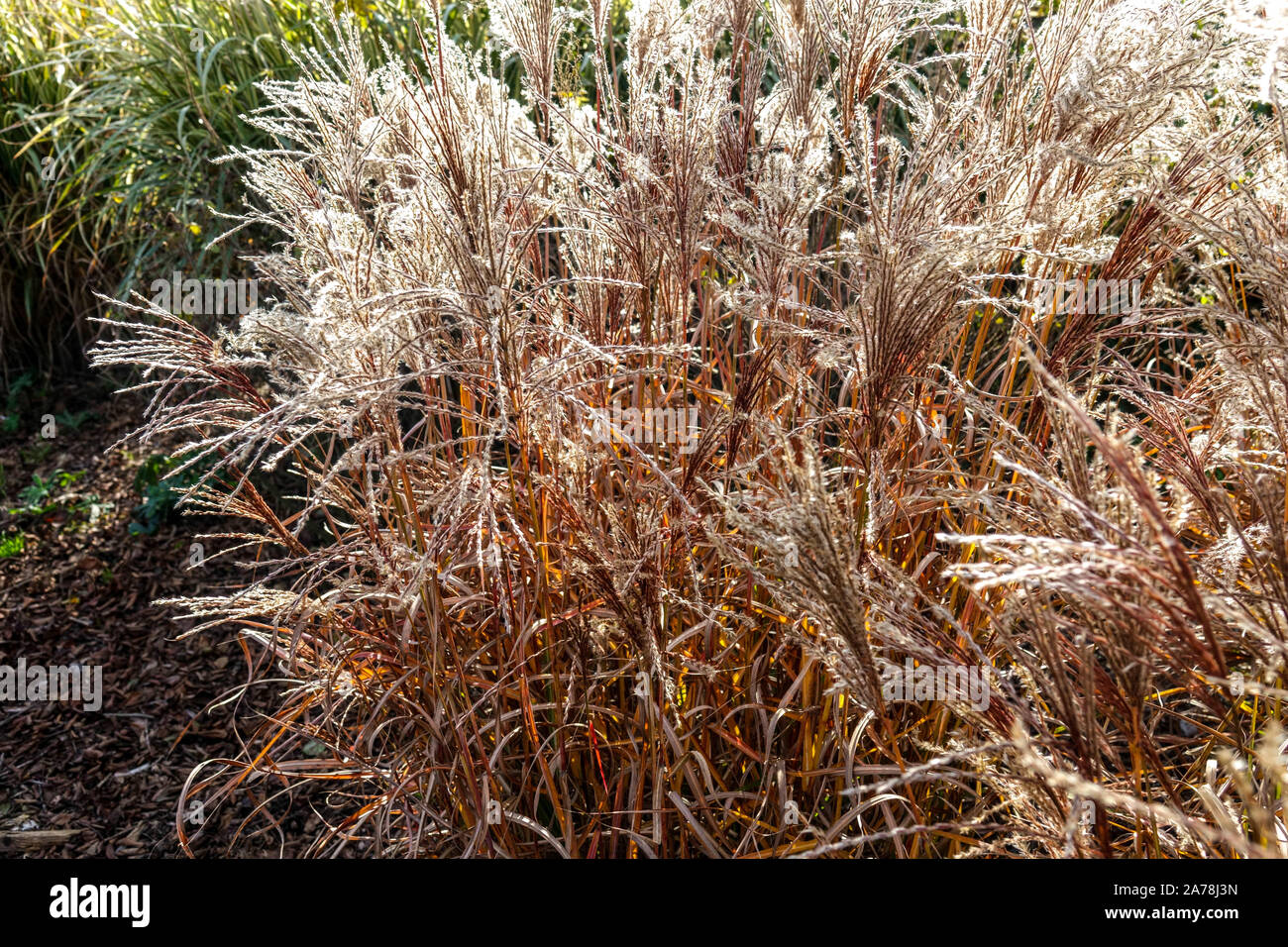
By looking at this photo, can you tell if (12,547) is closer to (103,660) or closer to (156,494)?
(156,494)

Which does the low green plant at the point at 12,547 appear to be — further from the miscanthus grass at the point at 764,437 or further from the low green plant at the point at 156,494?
the miscanthus grass at the point at 764,437

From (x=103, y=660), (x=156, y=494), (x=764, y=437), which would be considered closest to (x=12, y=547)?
(x=156, y=494)

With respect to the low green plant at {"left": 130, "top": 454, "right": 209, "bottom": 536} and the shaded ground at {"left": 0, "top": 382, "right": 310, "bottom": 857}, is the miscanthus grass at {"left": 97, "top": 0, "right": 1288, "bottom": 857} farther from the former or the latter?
the low green plant at {"left": 130, "top": 454, "right": 209, "bottom": 536}

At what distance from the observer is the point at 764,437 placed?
160cm

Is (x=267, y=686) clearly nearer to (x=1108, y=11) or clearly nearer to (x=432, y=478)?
(x=432, y=478)

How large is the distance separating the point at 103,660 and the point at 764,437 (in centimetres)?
305

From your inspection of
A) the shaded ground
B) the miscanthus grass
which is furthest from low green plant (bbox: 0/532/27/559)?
the miscanthus grass

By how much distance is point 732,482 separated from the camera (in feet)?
6.66

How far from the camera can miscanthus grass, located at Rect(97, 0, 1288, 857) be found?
4.67ft

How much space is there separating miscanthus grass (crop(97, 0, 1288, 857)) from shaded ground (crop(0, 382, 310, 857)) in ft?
4.22

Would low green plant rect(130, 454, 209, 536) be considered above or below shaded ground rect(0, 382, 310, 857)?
above

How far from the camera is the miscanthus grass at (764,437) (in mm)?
1423
